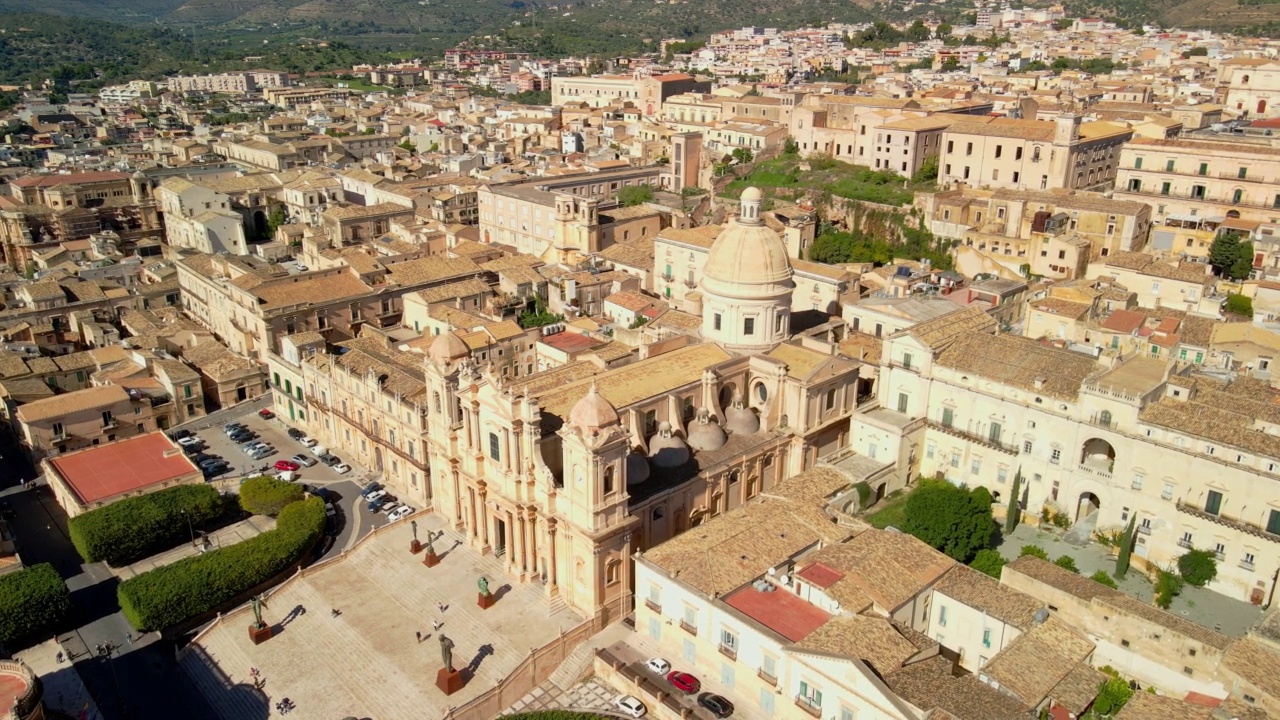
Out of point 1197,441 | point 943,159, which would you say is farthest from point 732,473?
point 943,159

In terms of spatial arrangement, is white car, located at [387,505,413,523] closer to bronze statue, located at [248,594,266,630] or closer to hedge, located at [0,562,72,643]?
bronze statue, located at [248,594,266,630]

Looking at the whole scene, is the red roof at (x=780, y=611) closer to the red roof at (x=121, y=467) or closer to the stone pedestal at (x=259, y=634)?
the stone pedestal at (x=259, y=634)

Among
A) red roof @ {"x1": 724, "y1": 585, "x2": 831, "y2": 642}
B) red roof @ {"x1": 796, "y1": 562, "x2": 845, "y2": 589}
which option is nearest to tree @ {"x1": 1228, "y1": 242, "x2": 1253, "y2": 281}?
red roof @ {"x1": 796, "y1": 562, "x2": 845, "y2": 589}

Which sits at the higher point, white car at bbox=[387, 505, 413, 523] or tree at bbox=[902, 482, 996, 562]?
tree at bbox=[902, 482, 996, 562]

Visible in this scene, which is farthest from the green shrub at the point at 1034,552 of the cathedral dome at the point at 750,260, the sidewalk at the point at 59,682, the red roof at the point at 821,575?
the sidewalk at the point at 59,682

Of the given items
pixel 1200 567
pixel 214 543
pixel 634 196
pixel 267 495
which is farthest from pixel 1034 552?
pixel 634 196

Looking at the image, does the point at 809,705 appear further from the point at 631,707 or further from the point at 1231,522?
the point at 1231,522
